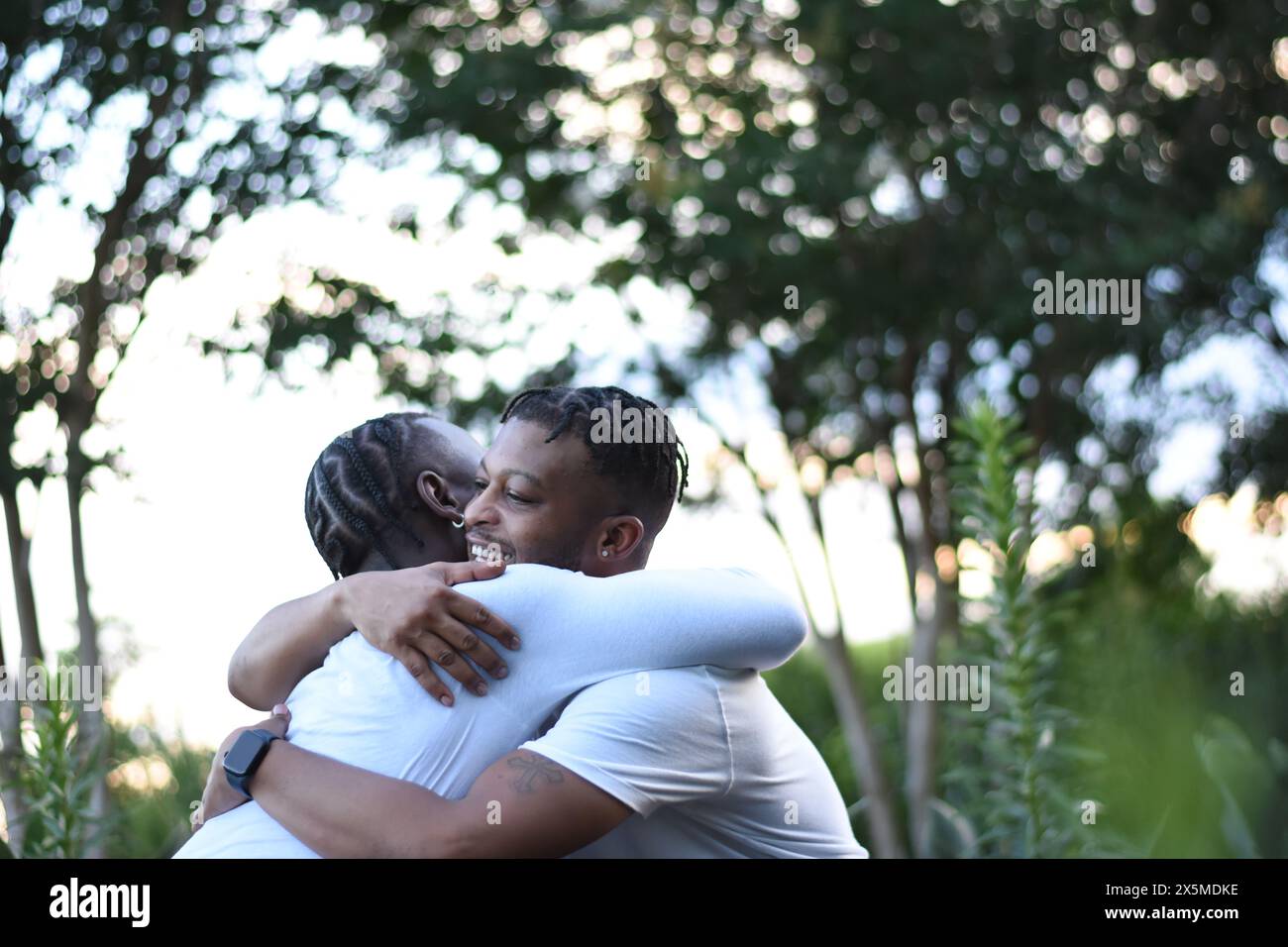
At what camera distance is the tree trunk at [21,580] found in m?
7.19

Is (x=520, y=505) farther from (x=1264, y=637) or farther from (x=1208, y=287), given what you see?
(x=1208, y=287)

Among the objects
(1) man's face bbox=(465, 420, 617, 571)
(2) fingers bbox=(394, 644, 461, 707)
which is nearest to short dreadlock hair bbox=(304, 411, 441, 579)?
(1) man's face bbox=(465, 420, 617, 571)

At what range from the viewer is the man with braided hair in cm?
170

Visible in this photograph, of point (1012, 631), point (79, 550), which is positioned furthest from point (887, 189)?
point (1012, 631)

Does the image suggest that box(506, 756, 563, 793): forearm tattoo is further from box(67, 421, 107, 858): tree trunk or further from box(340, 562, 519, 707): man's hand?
box(67, 421, 107, 858): tree trunk

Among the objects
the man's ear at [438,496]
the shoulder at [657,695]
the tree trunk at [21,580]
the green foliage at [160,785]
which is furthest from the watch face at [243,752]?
the green foliage at [160,785]

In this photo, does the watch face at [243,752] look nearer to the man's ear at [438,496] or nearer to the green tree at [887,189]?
the man's ear at [438,496]

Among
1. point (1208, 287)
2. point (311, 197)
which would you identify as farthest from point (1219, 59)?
point (311, 197)

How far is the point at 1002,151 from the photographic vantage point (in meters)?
9.31

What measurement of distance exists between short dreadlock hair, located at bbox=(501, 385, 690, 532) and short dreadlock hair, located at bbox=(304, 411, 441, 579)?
20 centimetres

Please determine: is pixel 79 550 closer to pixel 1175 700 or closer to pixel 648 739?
pixel 1175 700

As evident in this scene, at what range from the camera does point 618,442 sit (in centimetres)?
219
